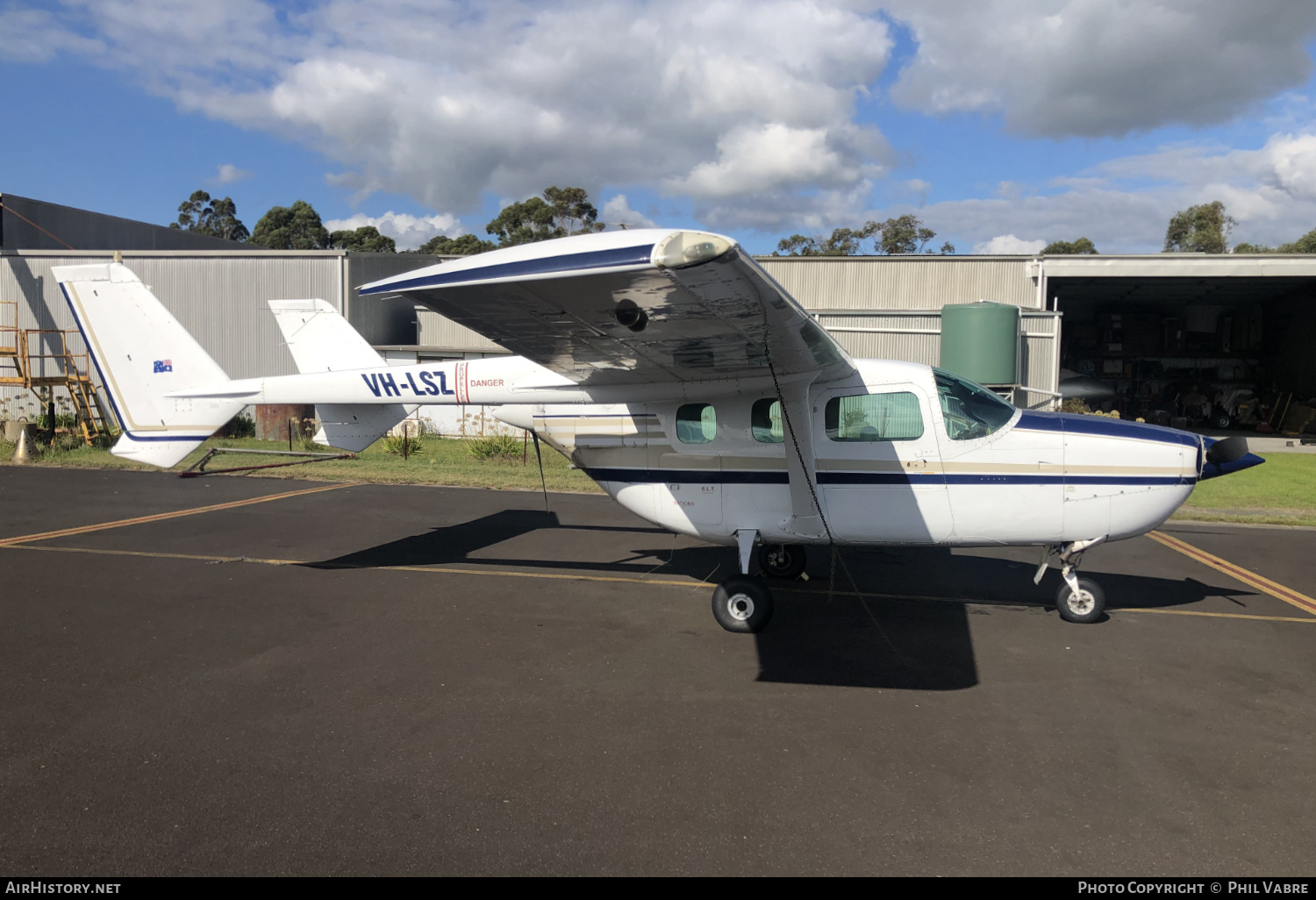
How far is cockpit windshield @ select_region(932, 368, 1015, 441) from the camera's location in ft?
22.7

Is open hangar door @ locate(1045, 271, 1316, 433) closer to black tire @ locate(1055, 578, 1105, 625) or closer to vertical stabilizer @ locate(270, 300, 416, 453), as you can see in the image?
black tire @ locate(1055, 578, 1105, 625)

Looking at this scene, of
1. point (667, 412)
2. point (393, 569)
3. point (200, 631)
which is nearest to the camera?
point (200, 631)

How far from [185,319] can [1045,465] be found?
25.9m

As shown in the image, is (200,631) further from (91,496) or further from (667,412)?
(91,496)

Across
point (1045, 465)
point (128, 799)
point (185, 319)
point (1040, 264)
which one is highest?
point (1040, 264)

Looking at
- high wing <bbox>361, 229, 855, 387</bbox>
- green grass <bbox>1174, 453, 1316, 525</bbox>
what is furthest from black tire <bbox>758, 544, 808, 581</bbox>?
green grass <bbox>1174, 453, 1316, 525</bbox>

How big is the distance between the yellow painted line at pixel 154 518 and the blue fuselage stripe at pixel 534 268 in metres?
8.68

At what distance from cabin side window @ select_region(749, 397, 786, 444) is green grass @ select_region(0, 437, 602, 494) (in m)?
7.93

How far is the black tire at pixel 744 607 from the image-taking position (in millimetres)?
6762

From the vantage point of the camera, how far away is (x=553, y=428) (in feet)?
26.3

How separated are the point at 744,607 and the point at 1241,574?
6.26m

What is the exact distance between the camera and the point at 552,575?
28.5 ft

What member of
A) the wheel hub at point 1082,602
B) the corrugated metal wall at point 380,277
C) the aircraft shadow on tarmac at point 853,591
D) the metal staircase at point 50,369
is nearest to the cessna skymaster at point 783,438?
the wheel hub at point 1082,602

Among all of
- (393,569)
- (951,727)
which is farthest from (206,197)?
(951,727)
